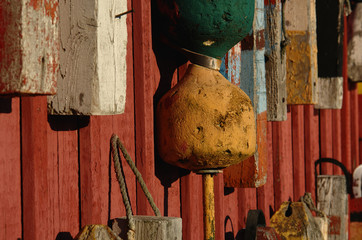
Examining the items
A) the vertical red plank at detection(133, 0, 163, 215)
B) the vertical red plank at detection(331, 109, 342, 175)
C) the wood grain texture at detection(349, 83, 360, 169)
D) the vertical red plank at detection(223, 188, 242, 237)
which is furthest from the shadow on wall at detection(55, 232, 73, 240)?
the wood grain texture at detection(349, 83, 360, 169)

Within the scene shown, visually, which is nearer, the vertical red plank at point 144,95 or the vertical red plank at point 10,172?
the vertical red plank at point 10,172

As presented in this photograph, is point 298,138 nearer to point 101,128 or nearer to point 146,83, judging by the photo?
point 146,83

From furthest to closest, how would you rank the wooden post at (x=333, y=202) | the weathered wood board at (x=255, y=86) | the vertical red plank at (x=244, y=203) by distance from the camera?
1. the wooden post at (x=333, y=202)
2. the vertical red plank at (x=244, y=203)
3. the weathered wood board at (x=255, y=86)

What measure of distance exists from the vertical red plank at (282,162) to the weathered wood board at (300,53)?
30 centimetres

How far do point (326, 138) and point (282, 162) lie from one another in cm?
119

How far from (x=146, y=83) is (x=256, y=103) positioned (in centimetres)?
72

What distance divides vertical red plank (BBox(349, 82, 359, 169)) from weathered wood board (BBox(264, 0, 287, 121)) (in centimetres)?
308

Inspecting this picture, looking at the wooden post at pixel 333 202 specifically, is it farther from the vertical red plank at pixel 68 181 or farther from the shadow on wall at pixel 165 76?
the vertical red plank at pixel 68 181

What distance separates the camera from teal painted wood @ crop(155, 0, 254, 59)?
88.8 inches

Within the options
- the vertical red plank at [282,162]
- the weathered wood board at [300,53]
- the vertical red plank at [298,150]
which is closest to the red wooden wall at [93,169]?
the vertical red plank at [282,162]

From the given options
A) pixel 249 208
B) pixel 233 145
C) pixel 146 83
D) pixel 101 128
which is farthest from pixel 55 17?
pixel 249 208

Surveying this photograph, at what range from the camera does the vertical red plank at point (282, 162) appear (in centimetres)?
392

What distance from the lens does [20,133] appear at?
1695mm

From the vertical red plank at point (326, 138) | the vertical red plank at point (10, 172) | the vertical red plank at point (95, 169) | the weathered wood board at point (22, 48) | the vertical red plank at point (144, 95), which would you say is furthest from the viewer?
the vertical red plank at point (326, 138)
